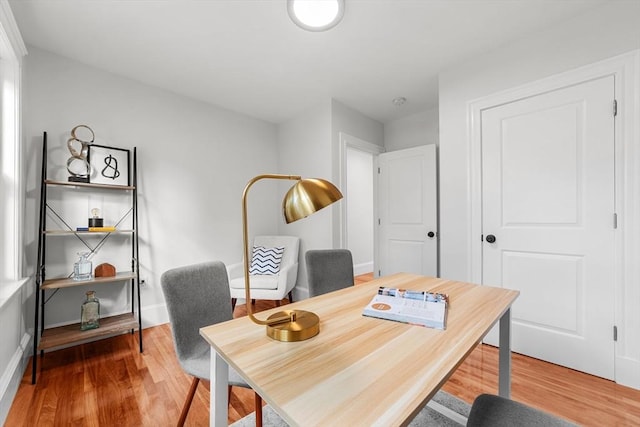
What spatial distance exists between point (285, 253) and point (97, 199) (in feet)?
6.32

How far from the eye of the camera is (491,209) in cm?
230

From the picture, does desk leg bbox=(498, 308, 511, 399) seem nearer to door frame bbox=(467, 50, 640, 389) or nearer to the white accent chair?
door frame bbox=(467, 50, 640, 389)

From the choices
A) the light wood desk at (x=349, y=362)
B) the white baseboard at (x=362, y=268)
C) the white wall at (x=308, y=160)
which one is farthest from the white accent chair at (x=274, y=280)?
the white baseboard at (x=362, y=268)

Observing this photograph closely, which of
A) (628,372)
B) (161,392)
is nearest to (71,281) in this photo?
(161,392)

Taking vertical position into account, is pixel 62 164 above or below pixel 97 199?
Answer: above

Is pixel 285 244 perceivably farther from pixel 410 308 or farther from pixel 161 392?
pixel 410 308

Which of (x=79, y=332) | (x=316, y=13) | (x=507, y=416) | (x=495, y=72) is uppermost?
(x=316, y=13)

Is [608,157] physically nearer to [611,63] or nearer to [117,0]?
[611,63]

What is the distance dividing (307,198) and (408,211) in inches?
110

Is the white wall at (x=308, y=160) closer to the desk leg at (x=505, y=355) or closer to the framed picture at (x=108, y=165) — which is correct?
the framed picture at (x=108, y=165)

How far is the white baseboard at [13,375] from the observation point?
4.89ft

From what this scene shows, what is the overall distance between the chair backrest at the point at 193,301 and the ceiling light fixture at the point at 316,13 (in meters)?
1.67

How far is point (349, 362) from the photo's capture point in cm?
74

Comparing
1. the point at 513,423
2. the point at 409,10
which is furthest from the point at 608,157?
the point at 513,423
